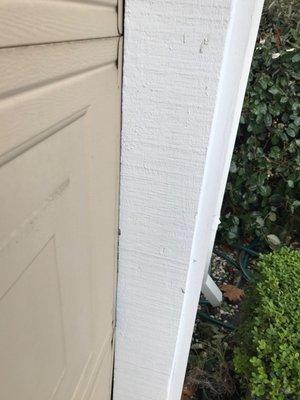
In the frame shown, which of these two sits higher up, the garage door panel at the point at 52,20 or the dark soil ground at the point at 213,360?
the garage door panel at the point at 52,20

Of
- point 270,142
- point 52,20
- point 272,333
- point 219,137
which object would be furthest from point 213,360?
point 52,20

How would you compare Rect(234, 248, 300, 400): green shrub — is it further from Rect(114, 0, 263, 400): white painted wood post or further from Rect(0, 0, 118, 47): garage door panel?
Rect(0, 0, 118, 47): garage door panel

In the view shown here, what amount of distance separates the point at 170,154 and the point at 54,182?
0.46 m

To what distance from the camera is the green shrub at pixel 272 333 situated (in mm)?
1622

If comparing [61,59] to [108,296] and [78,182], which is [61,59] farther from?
[108,296]

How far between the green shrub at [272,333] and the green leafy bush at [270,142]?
4.55 feet

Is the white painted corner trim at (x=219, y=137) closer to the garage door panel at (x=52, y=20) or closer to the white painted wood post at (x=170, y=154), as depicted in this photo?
the white painted wood post at (x=170, y=154)

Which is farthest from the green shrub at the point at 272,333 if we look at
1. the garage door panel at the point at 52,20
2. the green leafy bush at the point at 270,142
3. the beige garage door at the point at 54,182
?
the garage door panel at the point at 52,20

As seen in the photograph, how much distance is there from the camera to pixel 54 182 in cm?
77

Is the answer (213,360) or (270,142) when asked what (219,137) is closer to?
(213,360)

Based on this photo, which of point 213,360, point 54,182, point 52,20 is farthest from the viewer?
point 213,360

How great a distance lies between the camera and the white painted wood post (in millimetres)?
954

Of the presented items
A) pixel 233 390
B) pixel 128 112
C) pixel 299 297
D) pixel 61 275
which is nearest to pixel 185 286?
pixel 61 275

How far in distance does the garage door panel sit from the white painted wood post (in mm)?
177
